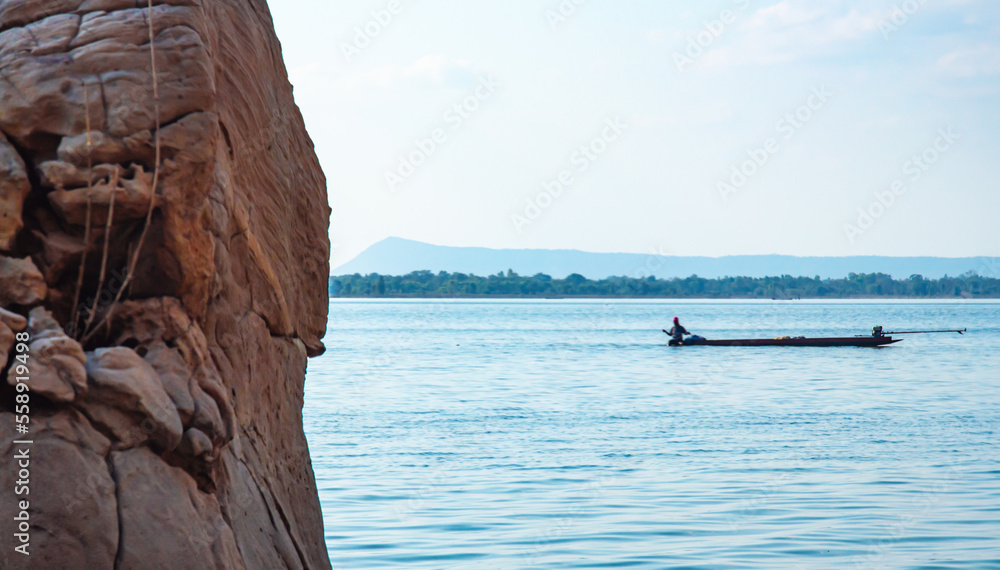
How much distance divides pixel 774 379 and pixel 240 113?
32614 millimetres

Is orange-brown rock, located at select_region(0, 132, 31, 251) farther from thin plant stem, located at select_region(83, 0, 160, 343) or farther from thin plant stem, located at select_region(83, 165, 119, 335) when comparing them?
thin plant stem, located at select_region(83, 0, 160, 343)

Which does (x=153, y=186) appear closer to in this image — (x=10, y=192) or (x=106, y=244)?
(x=106, y=244)

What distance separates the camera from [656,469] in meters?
16.1

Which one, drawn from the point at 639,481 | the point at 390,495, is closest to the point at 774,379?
the point at 639,481

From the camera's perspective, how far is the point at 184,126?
4.59 metres

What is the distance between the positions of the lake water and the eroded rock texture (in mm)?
5750

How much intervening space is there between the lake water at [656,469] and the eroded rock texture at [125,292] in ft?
18.9

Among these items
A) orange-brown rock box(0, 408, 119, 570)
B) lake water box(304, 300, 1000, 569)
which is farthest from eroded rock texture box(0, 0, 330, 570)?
lake water box(304, 300, 1000, 569)

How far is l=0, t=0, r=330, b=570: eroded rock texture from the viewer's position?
13.5 ft

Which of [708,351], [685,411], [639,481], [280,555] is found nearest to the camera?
[280,555]

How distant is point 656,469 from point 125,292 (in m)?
12.5

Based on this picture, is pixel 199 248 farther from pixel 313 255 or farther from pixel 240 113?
pixel 313 255
